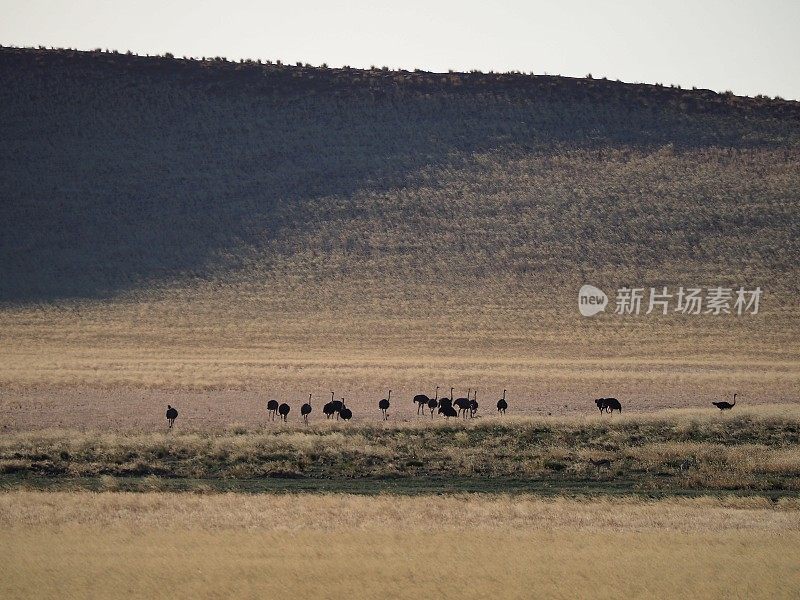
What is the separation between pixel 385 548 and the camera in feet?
45.5

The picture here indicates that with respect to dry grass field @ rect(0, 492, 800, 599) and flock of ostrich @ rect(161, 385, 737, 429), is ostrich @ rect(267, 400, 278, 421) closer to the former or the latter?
flock of ostrich @ rect(161, 385, 737, 429)

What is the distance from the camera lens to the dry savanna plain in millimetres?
14055

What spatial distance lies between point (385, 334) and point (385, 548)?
129ft

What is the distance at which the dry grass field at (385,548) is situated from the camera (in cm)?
1240

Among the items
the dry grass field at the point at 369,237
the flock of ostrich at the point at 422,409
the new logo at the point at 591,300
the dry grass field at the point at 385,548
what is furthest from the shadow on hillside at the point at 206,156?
the dry grass field at the point at 385,548

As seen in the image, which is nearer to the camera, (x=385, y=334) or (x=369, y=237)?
(x=385, y=334)

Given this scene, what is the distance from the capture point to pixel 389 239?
66.4m

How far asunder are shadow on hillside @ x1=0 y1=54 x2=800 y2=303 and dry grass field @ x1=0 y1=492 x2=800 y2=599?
47.1 m

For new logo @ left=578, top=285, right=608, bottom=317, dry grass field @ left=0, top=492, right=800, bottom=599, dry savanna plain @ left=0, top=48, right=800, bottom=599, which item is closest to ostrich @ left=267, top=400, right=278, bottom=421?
dry savanna plain @ left=0, top=48, right=800, bottom=599

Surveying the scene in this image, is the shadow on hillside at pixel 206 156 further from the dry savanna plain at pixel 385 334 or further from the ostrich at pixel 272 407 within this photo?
the ostrich at pixel 272 407

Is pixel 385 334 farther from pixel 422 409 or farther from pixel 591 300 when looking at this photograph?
pixel 422 409

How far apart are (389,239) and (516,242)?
7922mm

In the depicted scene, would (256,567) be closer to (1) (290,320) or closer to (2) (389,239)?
(1) (290,320)

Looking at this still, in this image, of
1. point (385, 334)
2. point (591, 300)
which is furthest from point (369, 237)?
point (591, 300)
